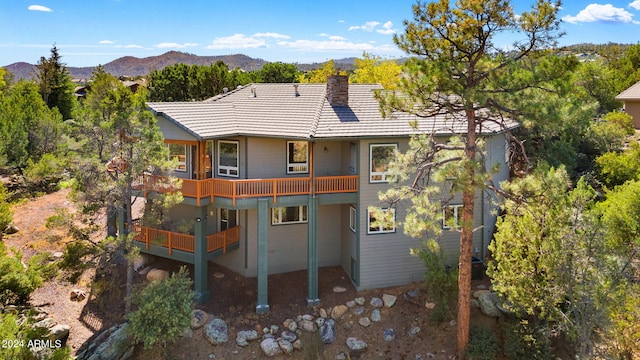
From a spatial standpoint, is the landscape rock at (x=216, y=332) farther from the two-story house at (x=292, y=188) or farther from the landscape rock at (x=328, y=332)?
the landscape rock at (x=328, y=332)

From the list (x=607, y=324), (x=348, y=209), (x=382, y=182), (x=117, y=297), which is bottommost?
(x=117, y=297)

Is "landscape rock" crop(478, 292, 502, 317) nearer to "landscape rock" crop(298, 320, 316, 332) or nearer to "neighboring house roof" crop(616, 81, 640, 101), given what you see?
"landscape rock" crop(298, 320, 316, 332)

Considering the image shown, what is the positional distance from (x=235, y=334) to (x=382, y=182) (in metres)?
8.22

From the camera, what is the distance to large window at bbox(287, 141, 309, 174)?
1917 centimetres

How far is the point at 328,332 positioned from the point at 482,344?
5.37 metres

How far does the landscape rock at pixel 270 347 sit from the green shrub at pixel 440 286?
5.76m

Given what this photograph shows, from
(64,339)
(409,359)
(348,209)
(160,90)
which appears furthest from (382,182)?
(160,90)

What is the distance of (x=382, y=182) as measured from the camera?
18328 mm

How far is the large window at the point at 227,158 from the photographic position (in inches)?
742

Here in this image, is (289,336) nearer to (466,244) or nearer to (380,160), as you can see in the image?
(466,244)

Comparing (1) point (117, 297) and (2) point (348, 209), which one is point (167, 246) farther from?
(2) point (348, 209)

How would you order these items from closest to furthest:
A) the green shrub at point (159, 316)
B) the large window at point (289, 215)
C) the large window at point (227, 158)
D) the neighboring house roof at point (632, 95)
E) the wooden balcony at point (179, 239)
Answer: the green shrub at point (159, 316) < the wooden balcony at point (179, 239) < the large window at point (227, 158) < the large window at point (289, 215) < the neighboring house roof at point (632, 95)

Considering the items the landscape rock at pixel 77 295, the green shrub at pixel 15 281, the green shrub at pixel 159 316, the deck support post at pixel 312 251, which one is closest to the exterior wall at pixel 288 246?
the deck support post at pixel 312 251

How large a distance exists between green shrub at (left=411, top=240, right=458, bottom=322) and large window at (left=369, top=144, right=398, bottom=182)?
3.58 meters
